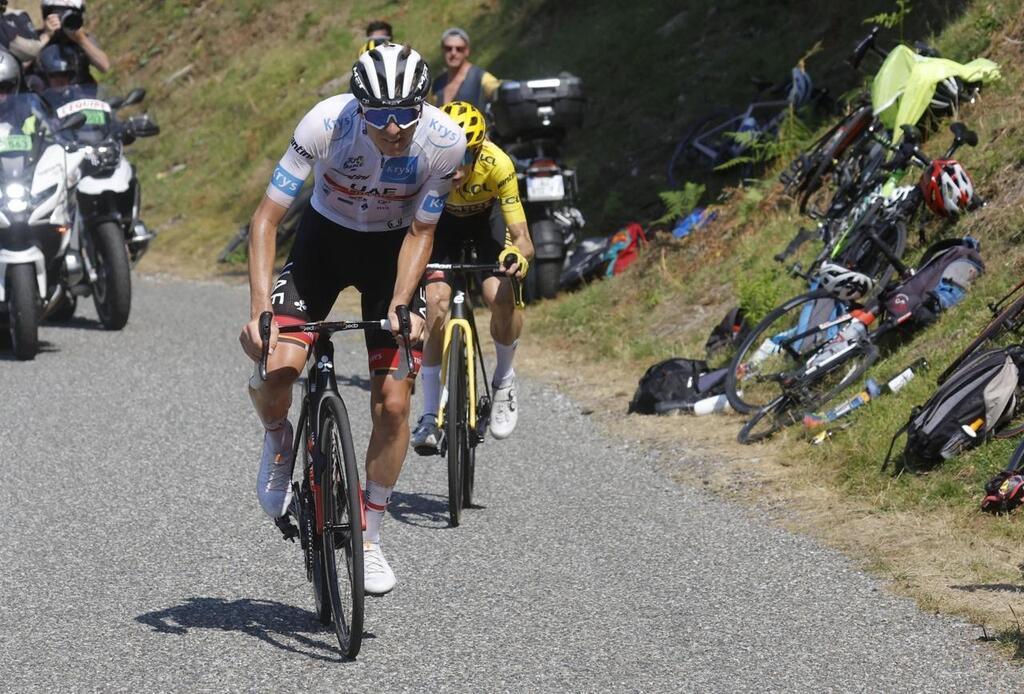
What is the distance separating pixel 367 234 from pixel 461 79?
24.8 ft

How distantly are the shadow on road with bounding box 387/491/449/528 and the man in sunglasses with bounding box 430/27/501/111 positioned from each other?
569 centimetres

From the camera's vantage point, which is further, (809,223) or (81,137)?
(81,137)

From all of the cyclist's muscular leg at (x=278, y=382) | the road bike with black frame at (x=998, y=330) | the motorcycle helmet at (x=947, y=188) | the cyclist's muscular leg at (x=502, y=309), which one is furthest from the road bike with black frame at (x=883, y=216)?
the cyclist's muscular leg at (x=278, y=382)

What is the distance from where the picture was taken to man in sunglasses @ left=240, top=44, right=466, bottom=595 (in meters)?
5.82

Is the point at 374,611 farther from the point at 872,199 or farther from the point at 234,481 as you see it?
the point at 872,199

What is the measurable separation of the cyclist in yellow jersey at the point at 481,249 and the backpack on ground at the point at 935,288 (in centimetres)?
283

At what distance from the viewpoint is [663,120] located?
746 inches

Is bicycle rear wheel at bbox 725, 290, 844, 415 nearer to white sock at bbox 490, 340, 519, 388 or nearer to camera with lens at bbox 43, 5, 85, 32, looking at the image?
white sock at bbox 490, 340, 519, 388

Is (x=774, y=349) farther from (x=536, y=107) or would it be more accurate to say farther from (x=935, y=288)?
(x=536, y=107)

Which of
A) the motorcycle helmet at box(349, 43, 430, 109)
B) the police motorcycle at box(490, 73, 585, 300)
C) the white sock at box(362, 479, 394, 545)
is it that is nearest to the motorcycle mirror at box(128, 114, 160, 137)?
the police motorcycle at box(490, 73, 585, 300)

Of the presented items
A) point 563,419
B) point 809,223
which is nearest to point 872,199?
point 809,223

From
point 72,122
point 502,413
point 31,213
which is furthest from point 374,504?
point 72,122

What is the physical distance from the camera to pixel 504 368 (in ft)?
28.7

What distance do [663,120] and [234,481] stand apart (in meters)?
11.2
